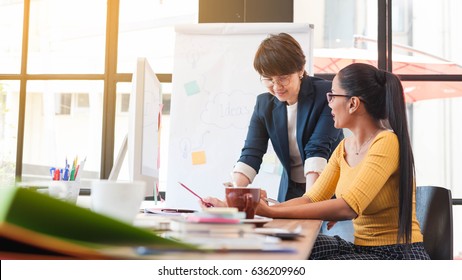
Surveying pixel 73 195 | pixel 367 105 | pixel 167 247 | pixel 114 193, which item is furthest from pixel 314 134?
pixel 167 247

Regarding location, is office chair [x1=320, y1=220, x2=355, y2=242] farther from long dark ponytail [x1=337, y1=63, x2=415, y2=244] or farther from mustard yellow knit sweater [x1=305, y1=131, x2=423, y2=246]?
long dark ponytail [x1=337, y1=63, x2=415, y2=244]

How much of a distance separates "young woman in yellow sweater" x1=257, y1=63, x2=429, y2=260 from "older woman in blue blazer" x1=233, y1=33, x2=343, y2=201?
51cm

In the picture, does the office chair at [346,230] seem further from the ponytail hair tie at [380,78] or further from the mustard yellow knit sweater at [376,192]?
the ponytail hair tie at [380,78]

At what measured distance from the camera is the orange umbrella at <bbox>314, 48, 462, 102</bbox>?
310 centimetres

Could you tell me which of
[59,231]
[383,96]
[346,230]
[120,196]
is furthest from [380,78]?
[59,231]

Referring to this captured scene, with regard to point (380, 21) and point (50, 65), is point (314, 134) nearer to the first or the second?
point (380, 21)

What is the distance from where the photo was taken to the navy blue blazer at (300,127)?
2.02 m

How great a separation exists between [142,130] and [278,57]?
0.86 meters

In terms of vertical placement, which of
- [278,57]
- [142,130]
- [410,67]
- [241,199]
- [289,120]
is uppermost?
[410,67]

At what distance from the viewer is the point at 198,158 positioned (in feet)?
8.72

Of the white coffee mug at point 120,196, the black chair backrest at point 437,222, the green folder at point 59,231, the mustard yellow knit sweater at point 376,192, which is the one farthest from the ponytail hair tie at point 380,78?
the green folder at point 59,231

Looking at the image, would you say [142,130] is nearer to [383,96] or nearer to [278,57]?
[383,96]

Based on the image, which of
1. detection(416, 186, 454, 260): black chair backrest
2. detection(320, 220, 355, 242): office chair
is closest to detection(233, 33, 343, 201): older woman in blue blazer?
detection(320, 220, 355, 242): office chair
